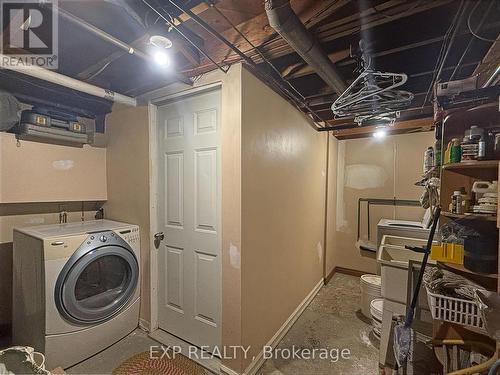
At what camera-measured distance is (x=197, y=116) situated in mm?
1914

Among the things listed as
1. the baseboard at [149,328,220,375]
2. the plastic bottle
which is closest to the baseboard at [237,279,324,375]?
the baseboard at [149,328,220,375]

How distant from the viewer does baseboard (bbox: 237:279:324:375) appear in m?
1.68

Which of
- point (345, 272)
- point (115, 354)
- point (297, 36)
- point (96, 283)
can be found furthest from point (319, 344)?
point (297, 36)

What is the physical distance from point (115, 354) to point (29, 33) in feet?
8.08

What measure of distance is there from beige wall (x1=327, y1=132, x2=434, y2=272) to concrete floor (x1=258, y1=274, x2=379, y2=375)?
77cm

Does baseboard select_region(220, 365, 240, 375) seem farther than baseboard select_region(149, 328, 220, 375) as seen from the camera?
No

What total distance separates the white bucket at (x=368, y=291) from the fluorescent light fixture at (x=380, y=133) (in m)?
1.95

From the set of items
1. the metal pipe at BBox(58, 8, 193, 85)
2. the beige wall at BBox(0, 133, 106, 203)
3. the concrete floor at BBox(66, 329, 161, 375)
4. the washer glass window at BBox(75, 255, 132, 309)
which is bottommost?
the concrete floor at BBox(66, 329, 161, 375)

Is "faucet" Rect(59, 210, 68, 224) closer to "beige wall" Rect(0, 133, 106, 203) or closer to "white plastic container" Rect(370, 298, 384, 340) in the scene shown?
"beige wall" Rect(0, 133, 106, 203)

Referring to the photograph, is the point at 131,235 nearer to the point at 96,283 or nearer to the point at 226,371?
the point at 96,283

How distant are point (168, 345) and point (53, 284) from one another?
105 centimetres

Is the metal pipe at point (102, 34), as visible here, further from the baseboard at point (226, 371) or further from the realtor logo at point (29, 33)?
the baseboard at point (226, 371)

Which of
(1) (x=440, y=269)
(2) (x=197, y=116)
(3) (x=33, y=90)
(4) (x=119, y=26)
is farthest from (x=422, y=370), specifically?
(3) (x=33, y=90)

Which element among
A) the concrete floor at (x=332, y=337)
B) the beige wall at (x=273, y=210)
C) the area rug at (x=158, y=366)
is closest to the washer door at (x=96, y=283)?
the area rug at (x=158, y=366)
